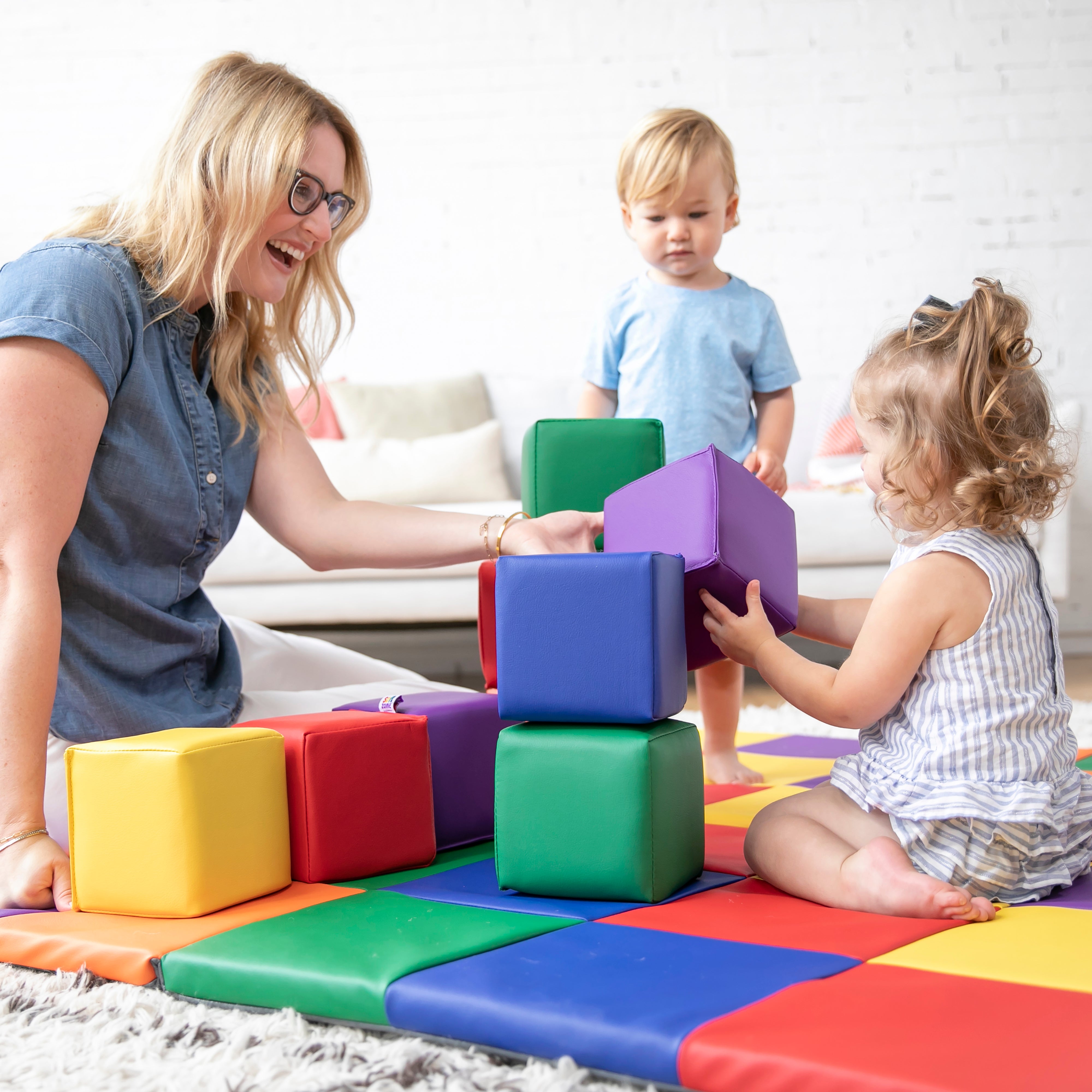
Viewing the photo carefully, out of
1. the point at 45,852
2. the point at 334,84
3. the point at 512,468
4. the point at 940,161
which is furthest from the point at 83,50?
the point at 45,852

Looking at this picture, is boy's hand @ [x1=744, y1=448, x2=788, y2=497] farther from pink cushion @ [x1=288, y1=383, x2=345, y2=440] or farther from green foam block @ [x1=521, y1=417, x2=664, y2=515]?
pink cushion @ [x1=288, y1=383, x2=345, y2=440]

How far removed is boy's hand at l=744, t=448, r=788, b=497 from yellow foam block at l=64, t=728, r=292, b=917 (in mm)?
842

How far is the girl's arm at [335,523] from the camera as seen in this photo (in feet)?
4.32

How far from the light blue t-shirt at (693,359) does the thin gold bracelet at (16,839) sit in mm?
1022

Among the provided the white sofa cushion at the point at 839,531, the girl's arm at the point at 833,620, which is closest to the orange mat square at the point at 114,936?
the girl's arm at the point at 833,620

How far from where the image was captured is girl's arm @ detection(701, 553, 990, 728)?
3.09ft

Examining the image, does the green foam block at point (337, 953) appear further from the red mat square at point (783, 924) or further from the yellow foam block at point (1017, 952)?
the yellow foam block at point (1017, 952)

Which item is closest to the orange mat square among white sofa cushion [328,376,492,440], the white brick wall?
white sofa cushion [328,376,492,440]

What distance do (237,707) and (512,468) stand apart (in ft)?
6.17

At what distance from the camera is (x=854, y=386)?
1.04 meters

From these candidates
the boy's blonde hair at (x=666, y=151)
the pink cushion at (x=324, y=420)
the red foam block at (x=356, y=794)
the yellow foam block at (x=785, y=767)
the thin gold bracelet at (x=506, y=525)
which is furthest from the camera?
the pink cushion at (x=324, y=420)

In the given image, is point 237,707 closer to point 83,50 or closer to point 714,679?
point 714,679

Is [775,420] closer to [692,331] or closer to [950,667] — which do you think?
[692,331]

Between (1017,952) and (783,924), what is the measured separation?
0.54 feet
